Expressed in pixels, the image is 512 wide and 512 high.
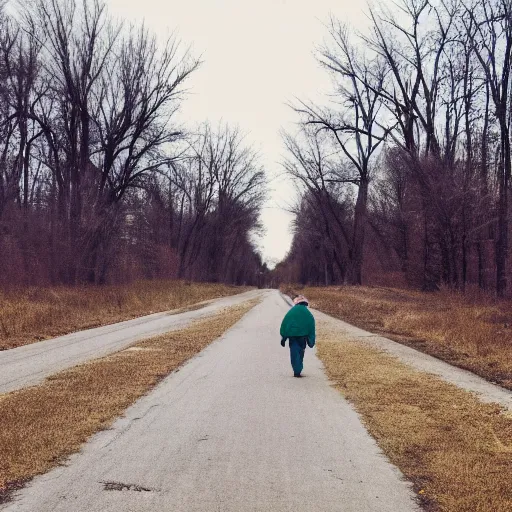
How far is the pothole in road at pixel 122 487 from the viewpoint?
488cm

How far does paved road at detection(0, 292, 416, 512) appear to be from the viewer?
4.62 m

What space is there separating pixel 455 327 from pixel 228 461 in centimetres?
1268

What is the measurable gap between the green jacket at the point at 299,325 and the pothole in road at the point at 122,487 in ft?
20.3

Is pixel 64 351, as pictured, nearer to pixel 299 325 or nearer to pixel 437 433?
pixel 299 325

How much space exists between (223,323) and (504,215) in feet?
41.5

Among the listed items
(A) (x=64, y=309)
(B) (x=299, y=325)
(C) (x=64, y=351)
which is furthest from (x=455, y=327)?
(A) (x=64, y=309)

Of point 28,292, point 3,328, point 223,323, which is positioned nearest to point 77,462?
point 3,328

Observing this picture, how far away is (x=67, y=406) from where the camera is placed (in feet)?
25.9

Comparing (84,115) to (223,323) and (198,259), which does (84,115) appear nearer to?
(223,323)

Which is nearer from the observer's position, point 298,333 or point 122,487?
point 122,487

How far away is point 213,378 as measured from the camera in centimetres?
1052

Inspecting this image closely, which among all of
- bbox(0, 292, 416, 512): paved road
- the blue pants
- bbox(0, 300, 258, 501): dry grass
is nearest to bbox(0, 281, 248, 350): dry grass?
bbox(0, 300, 258, 501): dry grass

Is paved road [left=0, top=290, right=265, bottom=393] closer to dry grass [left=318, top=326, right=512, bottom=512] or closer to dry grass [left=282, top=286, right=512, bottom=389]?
dry grass [left=318, top=326, right=512, bottom=512]

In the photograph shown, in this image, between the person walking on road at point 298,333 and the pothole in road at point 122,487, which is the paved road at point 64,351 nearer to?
the person walking on road at point 298,333
